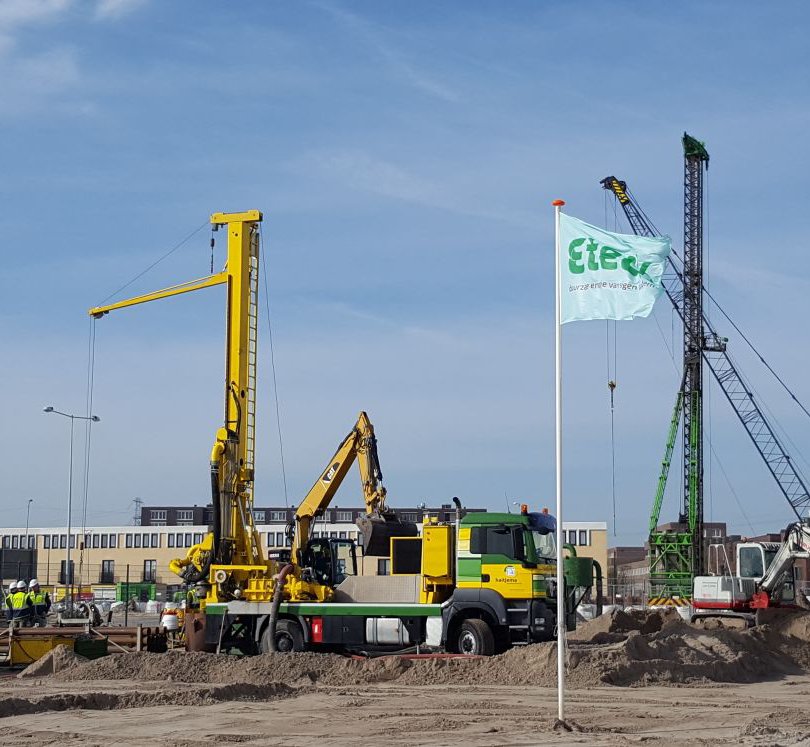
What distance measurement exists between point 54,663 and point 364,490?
8.63m

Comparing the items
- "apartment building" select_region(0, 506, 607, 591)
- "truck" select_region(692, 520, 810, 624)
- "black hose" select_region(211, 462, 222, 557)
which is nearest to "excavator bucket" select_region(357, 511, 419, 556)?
"black hose" select_region(211, 462, 222, 557)

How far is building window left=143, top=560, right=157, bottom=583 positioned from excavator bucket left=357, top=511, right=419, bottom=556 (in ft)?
218

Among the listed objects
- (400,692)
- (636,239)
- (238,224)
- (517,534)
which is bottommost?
(400,692)

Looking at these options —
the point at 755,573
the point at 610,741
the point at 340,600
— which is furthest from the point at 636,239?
the point at 755,573

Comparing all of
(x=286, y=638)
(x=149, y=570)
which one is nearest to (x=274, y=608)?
(x=286, y=638)

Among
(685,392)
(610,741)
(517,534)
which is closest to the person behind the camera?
(610,741)

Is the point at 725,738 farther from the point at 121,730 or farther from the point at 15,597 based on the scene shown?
the point at 15,597

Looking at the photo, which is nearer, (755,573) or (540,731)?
(540,731)

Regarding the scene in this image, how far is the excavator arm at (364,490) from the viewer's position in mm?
28609

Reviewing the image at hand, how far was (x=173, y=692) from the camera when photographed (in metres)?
19.3

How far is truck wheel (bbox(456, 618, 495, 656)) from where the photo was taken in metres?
24.9

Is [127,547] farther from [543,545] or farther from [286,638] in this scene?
[543,545]

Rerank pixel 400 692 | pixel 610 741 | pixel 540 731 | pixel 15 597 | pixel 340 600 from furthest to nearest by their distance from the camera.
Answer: pixel 15 597 → pixel 340 600 → pixel 400 692 → pixel 540 731 → pixel 610 741

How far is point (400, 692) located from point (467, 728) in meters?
4.87
